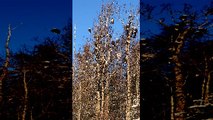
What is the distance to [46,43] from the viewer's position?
23.5 feet

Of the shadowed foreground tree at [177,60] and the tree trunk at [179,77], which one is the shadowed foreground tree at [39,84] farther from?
the tree trunk at [179,77]

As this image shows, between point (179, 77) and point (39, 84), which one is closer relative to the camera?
point (179, 77)

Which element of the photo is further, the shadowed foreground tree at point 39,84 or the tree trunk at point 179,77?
the shadowed foreground tree at point 39,84

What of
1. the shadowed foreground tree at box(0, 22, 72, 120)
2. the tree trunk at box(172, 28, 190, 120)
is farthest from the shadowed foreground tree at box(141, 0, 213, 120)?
→ the shadowed foreground tree at box(0, 22, 72, 120)

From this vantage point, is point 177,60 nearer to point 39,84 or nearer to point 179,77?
point 179,77

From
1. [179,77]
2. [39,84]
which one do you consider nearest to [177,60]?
[179,77]

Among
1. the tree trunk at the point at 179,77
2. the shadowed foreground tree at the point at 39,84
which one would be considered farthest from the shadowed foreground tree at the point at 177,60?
the shadowed foreground tree at the point at 39,84

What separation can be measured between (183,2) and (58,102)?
2760 millimetres

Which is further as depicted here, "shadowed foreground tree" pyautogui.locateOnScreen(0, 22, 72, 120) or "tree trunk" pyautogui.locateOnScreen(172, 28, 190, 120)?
"shadowed foreground tree" pyautogui.locateOnScreen(0, 22, 72, 120)

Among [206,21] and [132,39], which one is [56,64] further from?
[132,39]

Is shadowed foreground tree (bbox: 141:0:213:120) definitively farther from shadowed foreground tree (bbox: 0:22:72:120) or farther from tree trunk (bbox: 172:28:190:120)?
shadowed foreground tree (bbox: 0:22:72:120)

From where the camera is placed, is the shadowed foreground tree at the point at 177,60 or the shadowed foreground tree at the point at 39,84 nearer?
the shadowed foreground tree at the point at 177,60

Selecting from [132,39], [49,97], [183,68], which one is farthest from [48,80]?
[132,39]

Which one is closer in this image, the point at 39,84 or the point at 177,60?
the point at 177,60
